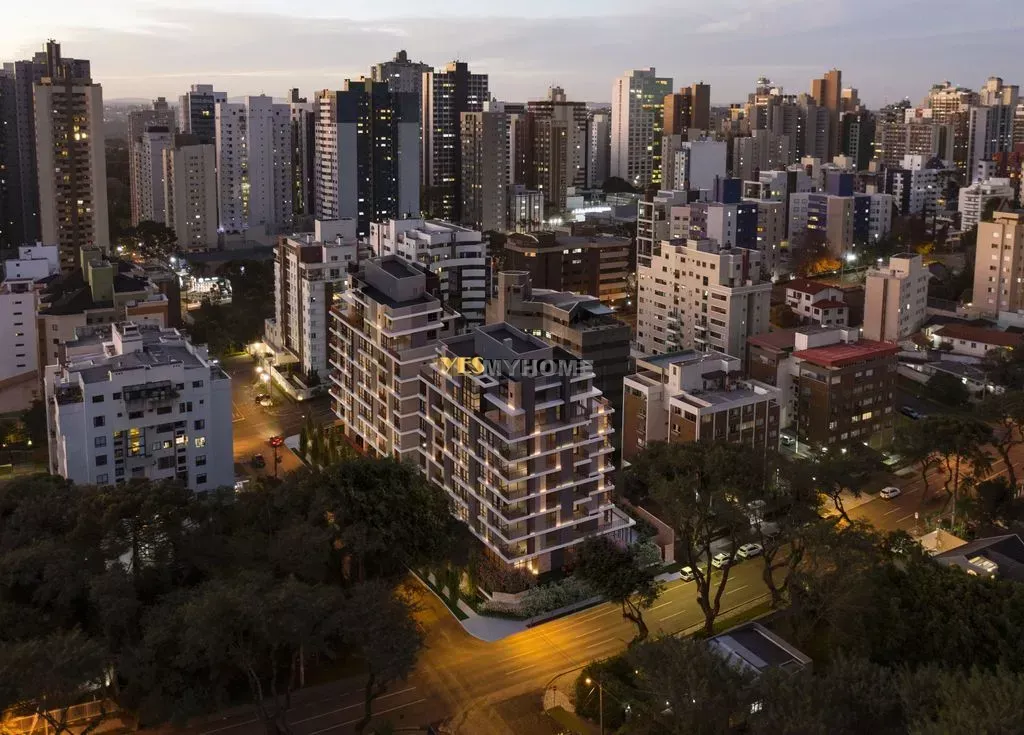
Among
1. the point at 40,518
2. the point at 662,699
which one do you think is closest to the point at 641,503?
the point at 662,699

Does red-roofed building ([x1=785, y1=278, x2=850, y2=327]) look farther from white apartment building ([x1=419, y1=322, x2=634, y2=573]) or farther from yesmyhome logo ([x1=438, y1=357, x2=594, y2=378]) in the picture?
yesmyhome logo ([x1=438, y1=357, x2=594, y2=378])

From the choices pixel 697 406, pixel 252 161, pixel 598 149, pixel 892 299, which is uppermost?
pixel 598 149

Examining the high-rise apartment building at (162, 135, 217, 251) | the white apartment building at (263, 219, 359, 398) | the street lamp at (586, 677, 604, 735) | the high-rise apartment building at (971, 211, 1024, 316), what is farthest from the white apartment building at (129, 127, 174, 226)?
the street lamp at (586, 677, 604, 735)

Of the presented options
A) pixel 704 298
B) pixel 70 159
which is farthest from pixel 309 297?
pixel 70 159

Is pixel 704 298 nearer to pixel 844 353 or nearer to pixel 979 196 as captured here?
pixel 844 353

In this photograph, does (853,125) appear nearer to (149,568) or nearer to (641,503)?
(641,503)

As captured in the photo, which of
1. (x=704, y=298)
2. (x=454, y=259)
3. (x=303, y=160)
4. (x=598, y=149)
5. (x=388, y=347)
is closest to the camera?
(x=388, y=347)
